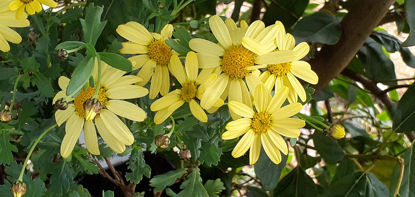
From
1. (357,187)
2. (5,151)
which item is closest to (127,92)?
(5,151)

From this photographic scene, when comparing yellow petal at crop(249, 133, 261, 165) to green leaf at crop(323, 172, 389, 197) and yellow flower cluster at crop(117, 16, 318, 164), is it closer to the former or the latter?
yellow flower cluster at crop(117, 16, 318, 164)

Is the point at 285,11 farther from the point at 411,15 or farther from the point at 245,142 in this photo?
the point at 245,142

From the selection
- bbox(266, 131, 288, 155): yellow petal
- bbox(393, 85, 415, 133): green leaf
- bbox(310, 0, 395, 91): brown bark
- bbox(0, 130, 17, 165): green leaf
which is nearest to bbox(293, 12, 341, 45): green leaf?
bbox(310, 0, 395, 91): brown bark

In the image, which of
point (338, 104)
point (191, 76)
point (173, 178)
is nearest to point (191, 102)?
point (191, 76)

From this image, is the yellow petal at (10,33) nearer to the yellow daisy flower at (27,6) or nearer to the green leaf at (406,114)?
the yellow daisy flower at (27,6)

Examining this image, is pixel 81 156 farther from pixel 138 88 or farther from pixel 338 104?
pixel 338 104
